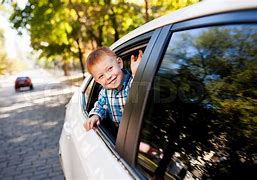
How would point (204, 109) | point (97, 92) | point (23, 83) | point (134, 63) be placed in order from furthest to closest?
point (23, 83) < point (97, 92) < point (134, 63) < point (204, 109)

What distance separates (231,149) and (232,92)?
7.5 inches

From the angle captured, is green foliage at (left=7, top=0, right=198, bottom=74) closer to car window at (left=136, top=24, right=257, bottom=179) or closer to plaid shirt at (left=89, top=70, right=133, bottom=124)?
plaid shirt at (left=89, top=70, right=133, bottom=124)

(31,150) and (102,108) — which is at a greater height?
(102,108)

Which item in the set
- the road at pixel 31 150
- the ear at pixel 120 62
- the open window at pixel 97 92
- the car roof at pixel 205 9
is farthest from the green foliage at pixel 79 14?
the car roof at pixel 205 9

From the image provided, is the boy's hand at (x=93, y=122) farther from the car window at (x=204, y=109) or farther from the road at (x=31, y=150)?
the road at (x=31, y=150)

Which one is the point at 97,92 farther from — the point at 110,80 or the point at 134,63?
the point at 134,63

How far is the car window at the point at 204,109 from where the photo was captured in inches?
44.0

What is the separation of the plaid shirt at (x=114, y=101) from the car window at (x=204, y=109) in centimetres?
77

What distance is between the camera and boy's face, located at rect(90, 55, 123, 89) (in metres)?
2.30

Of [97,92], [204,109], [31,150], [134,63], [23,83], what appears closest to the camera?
[204,109]

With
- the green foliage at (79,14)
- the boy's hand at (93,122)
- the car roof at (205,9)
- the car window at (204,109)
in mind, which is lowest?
the boy's hand at (93,122)

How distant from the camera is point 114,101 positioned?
7.84 feet

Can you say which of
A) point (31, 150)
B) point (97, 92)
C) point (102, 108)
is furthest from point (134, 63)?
point (31, 150)

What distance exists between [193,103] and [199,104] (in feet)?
0.13
